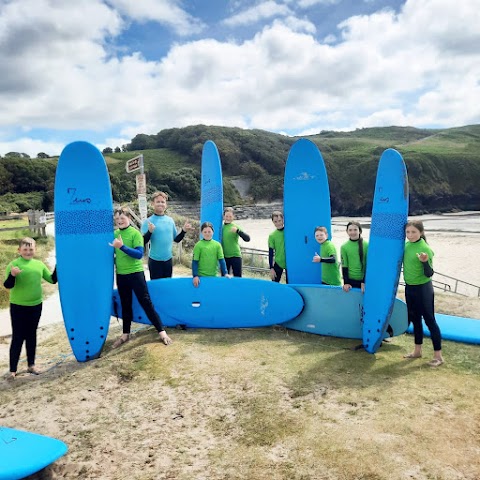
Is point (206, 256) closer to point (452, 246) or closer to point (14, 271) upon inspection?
point (14, 271)

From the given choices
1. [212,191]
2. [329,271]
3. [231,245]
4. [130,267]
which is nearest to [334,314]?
[329,271]

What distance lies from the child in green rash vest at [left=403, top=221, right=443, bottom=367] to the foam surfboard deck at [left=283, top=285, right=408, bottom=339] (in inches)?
22.6

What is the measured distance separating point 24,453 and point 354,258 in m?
3.51

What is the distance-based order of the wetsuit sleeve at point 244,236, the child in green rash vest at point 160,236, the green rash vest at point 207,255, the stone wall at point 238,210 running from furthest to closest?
the stone wall at point 238,210, the wetsuit sleeve at point 244,236, the green rash vest at point 207,255, the child in green rash vest at point 160,236

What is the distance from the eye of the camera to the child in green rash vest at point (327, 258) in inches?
198

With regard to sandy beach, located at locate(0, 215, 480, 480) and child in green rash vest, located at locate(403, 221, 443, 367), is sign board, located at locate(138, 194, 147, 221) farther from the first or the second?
child in green rash vest, located at locate(403, 221, 443, 367)

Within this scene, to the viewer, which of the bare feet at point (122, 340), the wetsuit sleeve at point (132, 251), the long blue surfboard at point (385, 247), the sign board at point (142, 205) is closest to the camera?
the long blue surfboard at point (385, 247)

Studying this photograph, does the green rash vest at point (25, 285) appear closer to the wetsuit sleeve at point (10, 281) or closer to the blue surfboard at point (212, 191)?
the wetsuit sleeve at point (10, 281)

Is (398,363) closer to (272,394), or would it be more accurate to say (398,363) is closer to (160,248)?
(272,394)

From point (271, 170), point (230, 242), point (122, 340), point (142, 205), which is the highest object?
point (271, 170)

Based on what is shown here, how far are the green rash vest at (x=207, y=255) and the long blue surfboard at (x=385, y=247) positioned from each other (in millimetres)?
1765

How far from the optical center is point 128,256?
14.9 feet

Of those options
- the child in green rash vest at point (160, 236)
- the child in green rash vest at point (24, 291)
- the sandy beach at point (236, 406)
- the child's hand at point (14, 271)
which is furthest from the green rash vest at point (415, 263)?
the child's hand at point (14, 271)

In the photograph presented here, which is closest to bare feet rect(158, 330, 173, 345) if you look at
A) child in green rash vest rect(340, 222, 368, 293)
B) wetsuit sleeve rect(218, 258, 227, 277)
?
wetsuit sleeve rect(218, 258, 227, 277)
